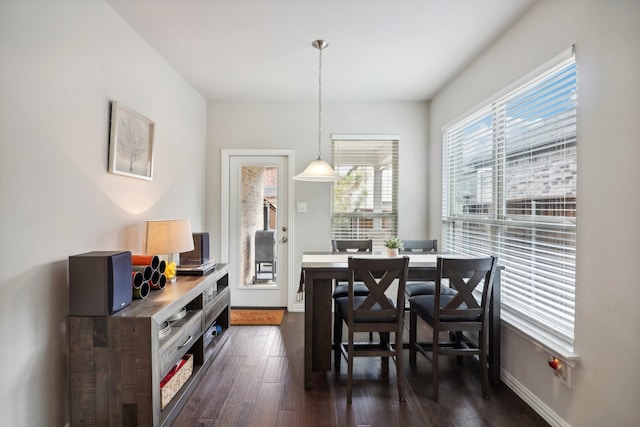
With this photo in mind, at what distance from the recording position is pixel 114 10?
220 cm

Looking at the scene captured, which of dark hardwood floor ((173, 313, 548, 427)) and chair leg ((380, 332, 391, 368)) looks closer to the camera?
dark hardwood floor ((173, 313, 548, 427))

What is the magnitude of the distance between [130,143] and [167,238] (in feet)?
2.48

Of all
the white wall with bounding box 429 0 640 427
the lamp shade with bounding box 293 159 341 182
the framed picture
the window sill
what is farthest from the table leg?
the framed picture

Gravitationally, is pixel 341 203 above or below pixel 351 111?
below

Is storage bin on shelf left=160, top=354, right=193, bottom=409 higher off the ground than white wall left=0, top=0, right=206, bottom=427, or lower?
lower

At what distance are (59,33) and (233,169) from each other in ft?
7.89

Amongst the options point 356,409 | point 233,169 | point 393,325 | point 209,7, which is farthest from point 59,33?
point 356,409

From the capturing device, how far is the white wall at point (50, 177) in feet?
4.86

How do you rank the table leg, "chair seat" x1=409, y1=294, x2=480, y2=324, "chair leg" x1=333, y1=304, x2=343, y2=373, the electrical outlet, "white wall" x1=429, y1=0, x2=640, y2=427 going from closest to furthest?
"white wall" x1=429, y1=0, x2=640, y2=427
the electrical outlet
"chair seat" x1=409, y1=294, x2=480, y2=324
the table leg
"chair leg" x1=333, y1=304, x2=343, y2=373

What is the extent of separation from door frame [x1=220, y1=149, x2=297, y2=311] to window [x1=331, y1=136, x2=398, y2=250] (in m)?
0.54

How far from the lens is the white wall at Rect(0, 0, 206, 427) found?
4.86 feet

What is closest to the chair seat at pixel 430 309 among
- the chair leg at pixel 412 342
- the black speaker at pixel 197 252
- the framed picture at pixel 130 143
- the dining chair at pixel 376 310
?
the chair leg at pixel 412 342

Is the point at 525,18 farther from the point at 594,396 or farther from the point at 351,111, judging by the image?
the point at 594,396

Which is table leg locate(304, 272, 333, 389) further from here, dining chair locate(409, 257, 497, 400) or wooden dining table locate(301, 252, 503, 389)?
dining chair locate(409, 257, 497, 400)
